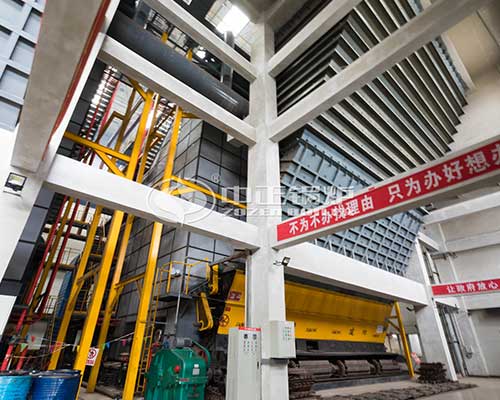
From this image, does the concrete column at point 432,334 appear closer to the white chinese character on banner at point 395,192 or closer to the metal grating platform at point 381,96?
the metal grating platform at point 381,96

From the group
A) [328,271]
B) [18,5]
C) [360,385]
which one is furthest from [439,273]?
[18,5]

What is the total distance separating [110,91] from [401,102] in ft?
34.3

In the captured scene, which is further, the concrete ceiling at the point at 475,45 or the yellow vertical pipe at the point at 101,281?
the concrete ceiling at the point at 475,45

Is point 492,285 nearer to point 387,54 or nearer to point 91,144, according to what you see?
point 387,54

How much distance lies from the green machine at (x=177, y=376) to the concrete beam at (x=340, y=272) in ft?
7.73

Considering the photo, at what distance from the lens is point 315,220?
14.2ft

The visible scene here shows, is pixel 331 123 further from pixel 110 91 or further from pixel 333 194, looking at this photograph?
pixel 110 91

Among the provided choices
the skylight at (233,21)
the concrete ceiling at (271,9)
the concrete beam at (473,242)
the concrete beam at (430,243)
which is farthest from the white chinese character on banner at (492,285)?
the skylight at (233,21)

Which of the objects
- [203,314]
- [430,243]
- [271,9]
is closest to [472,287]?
[430,243]

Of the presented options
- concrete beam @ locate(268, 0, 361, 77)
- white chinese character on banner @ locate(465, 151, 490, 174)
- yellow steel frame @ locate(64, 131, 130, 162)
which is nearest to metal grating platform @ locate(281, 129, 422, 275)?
concrete beam @ locate(268, 0, 361, 77)

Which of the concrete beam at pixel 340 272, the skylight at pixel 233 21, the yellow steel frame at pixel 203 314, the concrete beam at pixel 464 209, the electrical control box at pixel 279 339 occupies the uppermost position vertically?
the skylight at pixel 233 21

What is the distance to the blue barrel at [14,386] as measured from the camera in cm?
294

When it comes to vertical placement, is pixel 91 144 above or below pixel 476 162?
above

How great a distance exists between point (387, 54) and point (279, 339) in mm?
4697
